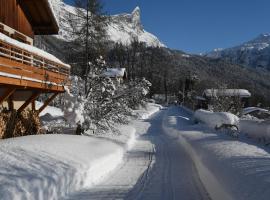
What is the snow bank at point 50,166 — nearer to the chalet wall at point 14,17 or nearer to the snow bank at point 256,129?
the chalet wall at point 14,17

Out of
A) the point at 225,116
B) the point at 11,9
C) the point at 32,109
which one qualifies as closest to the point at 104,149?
the point at 32,109

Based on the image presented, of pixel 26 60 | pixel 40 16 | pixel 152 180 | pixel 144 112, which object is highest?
pixel 40 16

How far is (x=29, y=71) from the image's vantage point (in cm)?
1688

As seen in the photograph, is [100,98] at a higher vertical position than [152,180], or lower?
higher

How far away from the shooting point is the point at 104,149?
17.0 meters

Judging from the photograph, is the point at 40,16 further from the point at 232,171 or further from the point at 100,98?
the point at 232,171

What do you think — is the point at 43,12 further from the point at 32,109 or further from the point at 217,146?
the point at 217,146

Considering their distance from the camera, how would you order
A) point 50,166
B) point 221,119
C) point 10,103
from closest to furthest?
point 50,166, point 10,103, point 221,119

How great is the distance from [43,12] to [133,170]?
467 inches

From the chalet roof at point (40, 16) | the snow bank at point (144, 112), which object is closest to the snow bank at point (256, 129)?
the snow bank at point (144, 112)

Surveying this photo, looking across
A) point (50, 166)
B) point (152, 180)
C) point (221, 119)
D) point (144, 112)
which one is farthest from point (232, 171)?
point (144, 112)

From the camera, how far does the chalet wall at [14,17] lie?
20.1m

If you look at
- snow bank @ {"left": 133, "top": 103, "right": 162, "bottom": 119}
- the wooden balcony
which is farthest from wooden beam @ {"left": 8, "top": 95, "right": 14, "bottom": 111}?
snow bank @ {"left": 133, "top": 103, "right": 162, "bottom": 119}

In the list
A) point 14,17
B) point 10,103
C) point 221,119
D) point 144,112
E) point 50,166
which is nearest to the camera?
point 50,166
